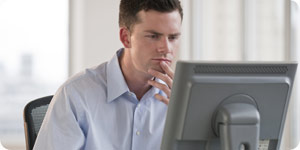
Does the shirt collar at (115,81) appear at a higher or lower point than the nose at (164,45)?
lower

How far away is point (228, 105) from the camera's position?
1251 millimetres

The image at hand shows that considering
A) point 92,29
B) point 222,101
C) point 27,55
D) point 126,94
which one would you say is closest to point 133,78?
point 126,94

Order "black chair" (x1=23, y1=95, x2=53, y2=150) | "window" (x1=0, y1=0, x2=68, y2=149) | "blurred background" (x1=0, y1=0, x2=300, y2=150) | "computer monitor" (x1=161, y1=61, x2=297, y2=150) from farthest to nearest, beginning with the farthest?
"window" (x1=0, y1=0, x2=68, y2=149), "blurred background" (x1=0, y1=0, x2=300, y2=150), "black chair" (x1=23, y1=95, x2=53, y2=150), "computer monitor" (x1=161, y1=61, x2=297, y2=150)

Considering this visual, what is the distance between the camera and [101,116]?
1.87 metres

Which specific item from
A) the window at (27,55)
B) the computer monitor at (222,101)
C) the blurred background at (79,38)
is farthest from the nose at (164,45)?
the window at (27,55)

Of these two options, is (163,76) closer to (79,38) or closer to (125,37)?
(125,37)

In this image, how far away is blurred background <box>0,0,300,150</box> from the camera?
4.11 m

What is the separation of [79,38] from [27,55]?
22.7 inches

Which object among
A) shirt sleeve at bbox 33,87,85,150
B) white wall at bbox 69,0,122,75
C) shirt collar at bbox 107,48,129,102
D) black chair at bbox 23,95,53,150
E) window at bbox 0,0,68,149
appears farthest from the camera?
window at bbox 0,0,68,149

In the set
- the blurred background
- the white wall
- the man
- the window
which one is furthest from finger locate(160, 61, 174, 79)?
the window

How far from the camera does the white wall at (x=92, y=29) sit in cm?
445

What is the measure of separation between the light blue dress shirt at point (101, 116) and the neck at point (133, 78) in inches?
1.7

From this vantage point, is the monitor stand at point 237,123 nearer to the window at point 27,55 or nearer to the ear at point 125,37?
the ear at point 125,37

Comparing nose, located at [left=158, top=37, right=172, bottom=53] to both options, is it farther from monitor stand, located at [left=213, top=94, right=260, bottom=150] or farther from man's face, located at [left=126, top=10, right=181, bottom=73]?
monitor stand, located at [left=213, top=94, right=260, bottom=150]
